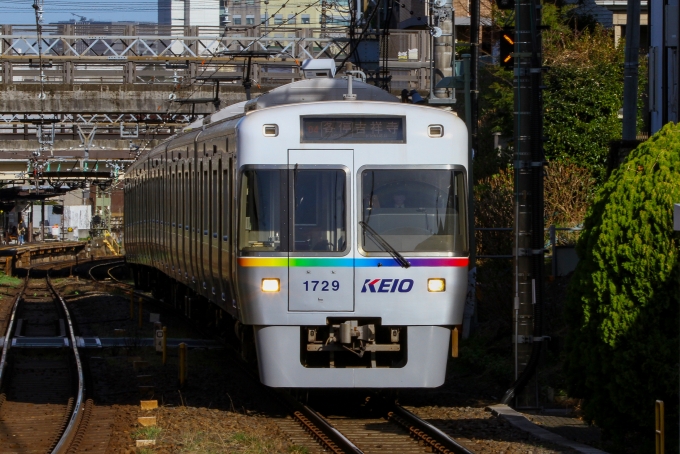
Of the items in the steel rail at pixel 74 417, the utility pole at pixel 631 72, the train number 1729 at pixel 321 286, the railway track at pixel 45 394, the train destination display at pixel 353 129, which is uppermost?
the utility pole at pixel 631 72

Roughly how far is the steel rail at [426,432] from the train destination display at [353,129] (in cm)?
264

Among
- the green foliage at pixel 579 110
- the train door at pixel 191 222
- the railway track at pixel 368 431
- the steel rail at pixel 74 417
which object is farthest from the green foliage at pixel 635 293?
the green foliage at pixel 579 110

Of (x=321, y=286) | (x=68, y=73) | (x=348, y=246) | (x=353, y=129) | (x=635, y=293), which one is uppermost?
(x=68, y=73)

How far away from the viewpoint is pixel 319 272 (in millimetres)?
9906

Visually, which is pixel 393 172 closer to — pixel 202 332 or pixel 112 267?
pixel 202 332

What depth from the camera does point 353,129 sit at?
1023 centimetres

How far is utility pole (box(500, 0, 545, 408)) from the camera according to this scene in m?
11.2

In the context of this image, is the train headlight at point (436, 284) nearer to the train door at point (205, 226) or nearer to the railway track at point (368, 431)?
the railway track at point (368, 431)

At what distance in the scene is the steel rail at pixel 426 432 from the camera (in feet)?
28.1

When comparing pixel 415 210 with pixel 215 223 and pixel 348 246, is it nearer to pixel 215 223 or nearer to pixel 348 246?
pixel 348 246

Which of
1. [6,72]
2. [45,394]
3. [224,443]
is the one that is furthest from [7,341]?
[6,72]

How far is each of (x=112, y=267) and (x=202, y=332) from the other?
2816 cm

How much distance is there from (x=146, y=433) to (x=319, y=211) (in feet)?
8.43

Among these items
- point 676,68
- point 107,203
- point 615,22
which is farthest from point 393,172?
point 107,203
